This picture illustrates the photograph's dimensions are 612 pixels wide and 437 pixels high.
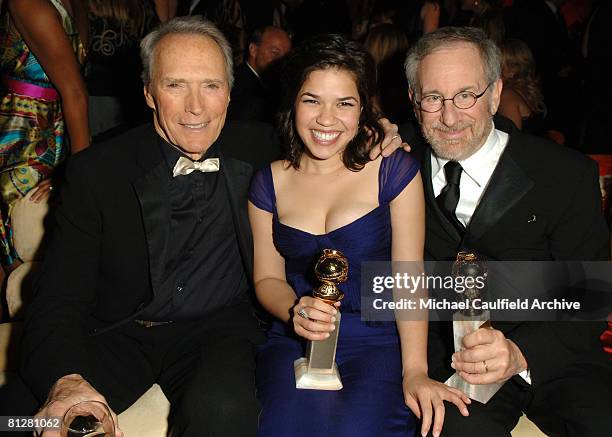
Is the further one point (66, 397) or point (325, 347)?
point (325, 347)

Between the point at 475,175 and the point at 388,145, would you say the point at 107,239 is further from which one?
the point at 475,175

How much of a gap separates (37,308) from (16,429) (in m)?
0.40

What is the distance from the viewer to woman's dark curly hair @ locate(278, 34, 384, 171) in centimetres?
235

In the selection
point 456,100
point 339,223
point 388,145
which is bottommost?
point 339,223

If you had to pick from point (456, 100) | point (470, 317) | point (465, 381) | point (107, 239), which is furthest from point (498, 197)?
point (107, 239)

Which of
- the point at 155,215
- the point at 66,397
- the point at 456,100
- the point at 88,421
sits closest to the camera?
the point at 88,421

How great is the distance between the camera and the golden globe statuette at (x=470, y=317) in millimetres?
2021

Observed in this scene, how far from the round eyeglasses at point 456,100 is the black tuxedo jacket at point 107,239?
80cm

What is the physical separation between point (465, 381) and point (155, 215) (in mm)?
1192

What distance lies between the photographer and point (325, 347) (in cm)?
207

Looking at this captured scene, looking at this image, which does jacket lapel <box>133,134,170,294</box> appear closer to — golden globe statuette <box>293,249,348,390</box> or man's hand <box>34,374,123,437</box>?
man's hand <box>34,374,123,437</box>

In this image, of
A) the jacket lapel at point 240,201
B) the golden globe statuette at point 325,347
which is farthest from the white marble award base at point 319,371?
the jacket lapel at point 240,201

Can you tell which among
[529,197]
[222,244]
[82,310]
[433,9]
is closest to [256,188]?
[222,244]

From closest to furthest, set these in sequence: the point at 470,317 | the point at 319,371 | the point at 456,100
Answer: the point at 470,317
the point at 319,371
the point at 456,100
